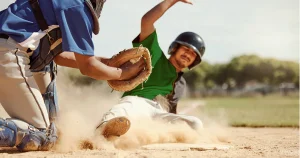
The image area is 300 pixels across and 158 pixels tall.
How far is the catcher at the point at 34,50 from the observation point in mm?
3248

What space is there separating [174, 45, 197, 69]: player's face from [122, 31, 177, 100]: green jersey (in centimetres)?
21

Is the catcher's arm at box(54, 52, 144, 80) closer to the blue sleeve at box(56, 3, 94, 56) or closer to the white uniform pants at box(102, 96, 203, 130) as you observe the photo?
the blue sleeve at box(56, 3, 94, 56)

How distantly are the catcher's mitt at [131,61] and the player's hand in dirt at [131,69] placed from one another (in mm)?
27

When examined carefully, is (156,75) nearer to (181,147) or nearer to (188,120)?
(188,120)

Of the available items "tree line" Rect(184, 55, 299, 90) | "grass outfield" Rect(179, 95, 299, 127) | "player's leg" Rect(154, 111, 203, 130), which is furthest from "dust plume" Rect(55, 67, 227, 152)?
"tree line" Rect(184, 55, 299, 90)

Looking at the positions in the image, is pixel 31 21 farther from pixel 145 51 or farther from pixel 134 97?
pixel 134 97

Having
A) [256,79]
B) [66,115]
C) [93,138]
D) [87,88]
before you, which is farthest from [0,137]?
[256,79]

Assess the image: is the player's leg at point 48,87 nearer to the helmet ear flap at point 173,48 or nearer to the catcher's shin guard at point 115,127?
the catcher's shin guard at point 115,127

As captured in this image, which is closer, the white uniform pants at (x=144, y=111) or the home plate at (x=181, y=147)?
the home plate at (x=181, y=147)

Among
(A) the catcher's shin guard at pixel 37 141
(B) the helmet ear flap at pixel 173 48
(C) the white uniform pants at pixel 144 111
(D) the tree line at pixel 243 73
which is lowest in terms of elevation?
(D) the tree line at pixel 243 73

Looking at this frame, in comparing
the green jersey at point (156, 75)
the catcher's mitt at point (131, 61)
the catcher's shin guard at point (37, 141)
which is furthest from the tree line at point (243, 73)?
the catcher's shin guard at point (37, 141)

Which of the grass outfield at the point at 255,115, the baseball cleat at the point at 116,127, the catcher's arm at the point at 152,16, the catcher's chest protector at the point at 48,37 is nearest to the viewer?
the catcher's chest protector at the point at 48,37

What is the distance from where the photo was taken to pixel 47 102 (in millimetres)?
4176

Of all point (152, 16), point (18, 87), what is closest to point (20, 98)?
point (18, 87)
